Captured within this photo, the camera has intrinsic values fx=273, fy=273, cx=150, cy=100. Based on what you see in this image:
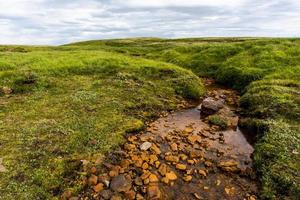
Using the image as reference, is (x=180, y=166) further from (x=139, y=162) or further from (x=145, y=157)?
(x=139, y=162)

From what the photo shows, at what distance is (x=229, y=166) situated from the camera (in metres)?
11.7

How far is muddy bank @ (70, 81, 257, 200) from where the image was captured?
10.0 meters

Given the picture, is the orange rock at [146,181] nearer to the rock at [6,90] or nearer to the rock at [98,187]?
the rock at [98,187]

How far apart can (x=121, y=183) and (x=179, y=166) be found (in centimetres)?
271

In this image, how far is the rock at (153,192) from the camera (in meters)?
9.67

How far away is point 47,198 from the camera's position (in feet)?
30.7

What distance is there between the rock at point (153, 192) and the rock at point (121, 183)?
0.78 metres

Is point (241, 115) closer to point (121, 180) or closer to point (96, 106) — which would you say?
point (96, 106)

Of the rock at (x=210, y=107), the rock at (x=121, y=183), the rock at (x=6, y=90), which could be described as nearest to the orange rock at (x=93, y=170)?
the rock at (x=121, y=183)

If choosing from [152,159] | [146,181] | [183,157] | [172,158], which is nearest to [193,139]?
[183,157]

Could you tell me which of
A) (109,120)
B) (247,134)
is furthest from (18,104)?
(247,134)

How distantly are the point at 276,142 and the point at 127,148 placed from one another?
690 cm

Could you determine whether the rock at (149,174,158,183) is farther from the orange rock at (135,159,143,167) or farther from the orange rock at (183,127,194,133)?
the orange rock at (183,127,194,133)

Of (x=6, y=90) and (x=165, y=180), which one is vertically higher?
(x=6, y=90)
